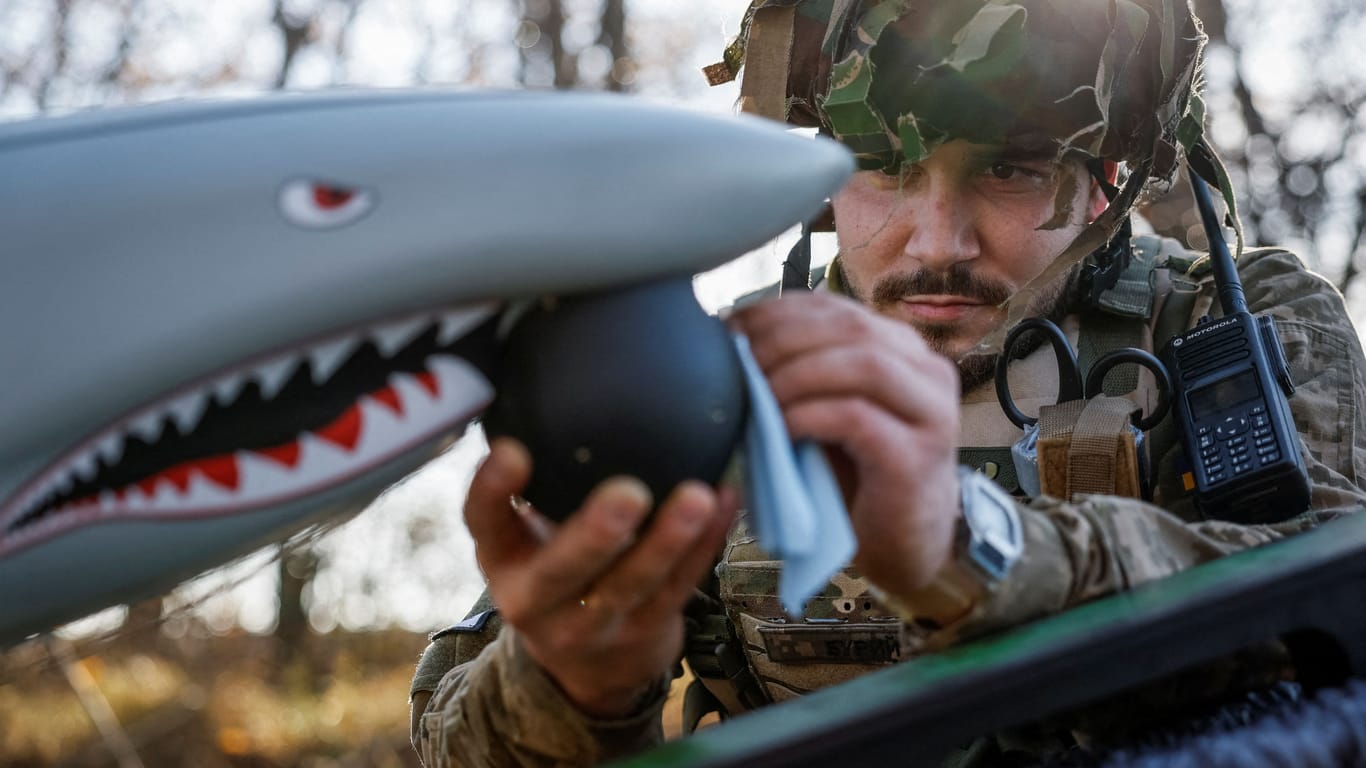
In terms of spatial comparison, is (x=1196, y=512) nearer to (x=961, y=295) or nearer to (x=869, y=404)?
(x=961, y=295)

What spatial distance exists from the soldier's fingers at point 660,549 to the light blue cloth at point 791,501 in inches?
1.2

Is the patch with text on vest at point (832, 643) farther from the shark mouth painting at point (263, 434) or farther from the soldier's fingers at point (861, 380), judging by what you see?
the shark mouth painting at point (263, 434)

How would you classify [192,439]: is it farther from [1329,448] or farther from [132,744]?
[132,744]

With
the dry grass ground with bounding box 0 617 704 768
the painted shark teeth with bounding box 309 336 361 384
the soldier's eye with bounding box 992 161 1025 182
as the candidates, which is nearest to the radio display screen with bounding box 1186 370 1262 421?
the soldier's eye with bounding box 992 161 1025 182

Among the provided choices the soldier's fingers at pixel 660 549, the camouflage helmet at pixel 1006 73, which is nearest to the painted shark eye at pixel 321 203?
the soldier's fingers at pixel 660 549

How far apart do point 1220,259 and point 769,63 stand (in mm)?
584

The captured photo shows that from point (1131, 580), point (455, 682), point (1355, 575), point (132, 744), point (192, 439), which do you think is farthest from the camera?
point (132, 744)

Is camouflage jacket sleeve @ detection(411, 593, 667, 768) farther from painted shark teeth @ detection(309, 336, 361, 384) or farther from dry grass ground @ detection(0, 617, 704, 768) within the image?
dry grass ground @ detection(0, 617, 704, 768)

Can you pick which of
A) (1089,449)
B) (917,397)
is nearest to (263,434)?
(917,397)

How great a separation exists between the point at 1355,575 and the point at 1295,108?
5.96m

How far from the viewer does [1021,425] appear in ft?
4.51

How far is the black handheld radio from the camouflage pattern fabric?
5cm

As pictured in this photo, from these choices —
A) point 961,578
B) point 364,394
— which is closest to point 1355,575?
point 961,578

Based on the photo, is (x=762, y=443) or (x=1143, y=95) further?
(x=1143, y=95)
